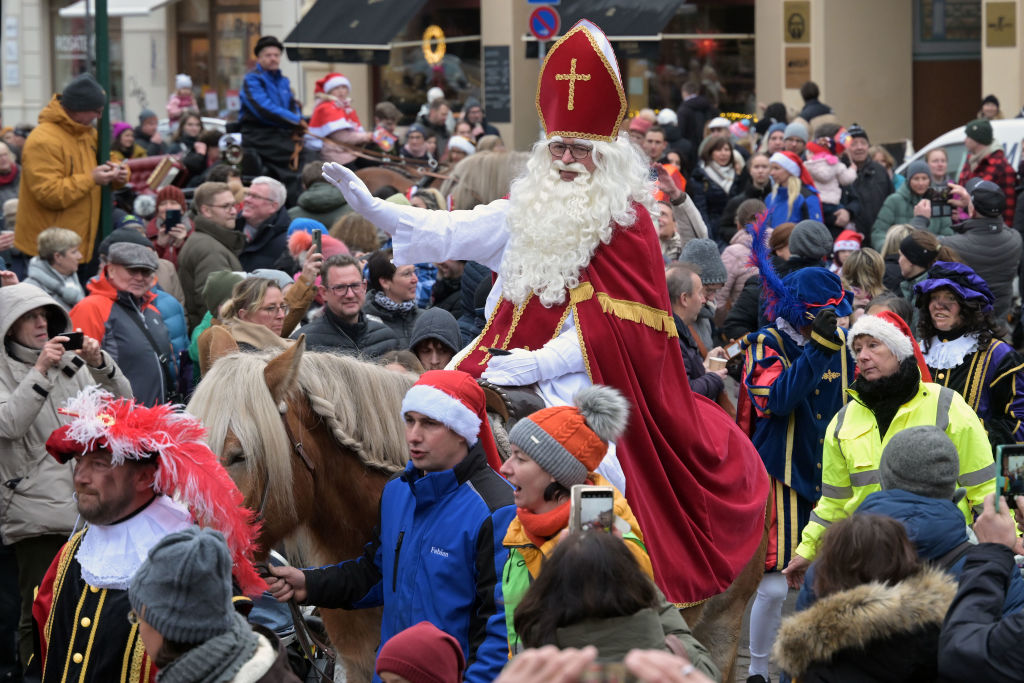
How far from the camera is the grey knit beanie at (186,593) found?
327cm

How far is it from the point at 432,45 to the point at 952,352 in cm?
2198

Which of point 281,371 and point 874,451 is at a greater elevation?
point 281,371

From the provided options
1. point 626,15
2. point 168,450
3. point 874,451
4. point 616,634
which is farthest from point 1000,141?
point 616,634

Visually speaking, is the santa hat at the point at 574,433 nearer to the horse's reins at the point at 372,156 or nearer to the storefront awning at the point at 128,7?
the horse's reins at the point at 372,156

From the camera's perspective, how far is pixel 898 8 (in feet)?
82.9

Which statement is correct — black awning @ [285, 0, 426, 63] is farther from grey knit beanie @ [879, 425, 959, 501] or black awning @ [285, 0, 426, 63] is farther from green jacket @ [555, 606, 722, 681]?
green jacket @ [555, 606, 722, 681]

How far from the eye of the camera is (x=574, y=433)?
13.9 ft

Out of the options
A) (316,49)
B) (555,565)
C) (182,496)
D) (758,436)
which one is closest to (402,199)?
(758,436)

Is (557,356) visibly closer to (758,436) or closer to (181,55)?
(758,436)

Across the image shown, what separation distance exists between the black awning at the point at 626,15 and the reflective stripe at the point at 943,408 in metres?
15.0

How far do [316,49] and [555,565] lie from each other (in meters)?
19.1

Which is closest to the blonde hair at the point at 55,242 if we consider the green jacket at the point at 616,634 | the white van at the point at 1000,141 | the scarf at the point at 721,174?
the green jacket at the point at 616,634

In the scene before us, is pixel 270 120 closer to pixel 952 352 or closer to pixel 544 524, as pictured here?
pixel 952 352

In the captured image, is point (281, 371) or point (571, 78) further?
point (571, 78)
